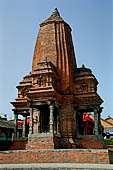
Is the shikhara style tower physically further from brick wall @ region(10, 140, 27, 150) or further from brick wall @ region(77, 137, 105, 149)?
brick wall @ region(10, 140, 27, 150)

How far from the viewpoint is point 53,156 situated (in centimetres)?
1375

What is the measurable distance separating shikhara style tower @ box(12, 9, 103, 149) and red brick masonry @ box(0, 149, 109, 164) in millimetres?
2734

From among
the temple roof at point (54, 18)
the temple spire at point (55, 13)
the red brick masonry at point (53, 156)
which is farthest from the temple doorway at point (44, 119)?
the temple spire at point (55, 13)

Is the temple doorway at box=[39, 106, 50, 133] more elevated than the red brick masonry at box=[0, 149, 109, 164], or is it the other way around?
the temple doorway at box=[39, 106, 50, 133]

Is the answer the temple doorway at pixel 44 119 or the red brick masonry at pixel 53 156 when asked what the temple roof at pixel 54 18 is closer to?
the temple doorway at pixel 44 119

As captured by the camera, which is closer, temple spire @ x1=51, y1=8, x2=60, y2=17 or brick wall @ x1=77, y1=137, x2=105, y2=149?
brick wall @ x1=77, y1=137, x2=105, y2=149

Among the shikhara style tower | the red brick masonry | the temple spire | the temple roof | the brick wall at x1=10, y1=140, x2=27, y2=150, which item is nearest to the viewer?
the red brick masonry

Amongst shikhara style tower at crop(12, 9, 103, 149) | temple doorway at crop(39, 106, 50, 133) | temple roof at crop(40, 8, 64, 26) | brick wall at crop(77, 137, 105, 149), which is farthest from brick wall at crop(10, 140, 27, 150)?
temple roof at crop(40, 8, 64, 26)

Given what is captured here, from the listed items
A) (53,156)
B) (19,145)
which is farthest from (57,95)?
(53,156)

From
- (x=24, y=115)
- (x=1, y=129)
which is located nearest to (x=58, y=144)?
(x=24, y=115)

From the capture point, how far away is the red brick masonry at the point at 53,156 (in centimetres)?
1302

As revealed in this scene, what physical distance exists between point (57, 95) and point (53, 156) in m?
6.52

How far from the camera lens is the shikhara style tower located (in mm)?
18109

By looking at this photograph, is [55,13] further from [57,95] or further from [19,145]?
[19,145]
